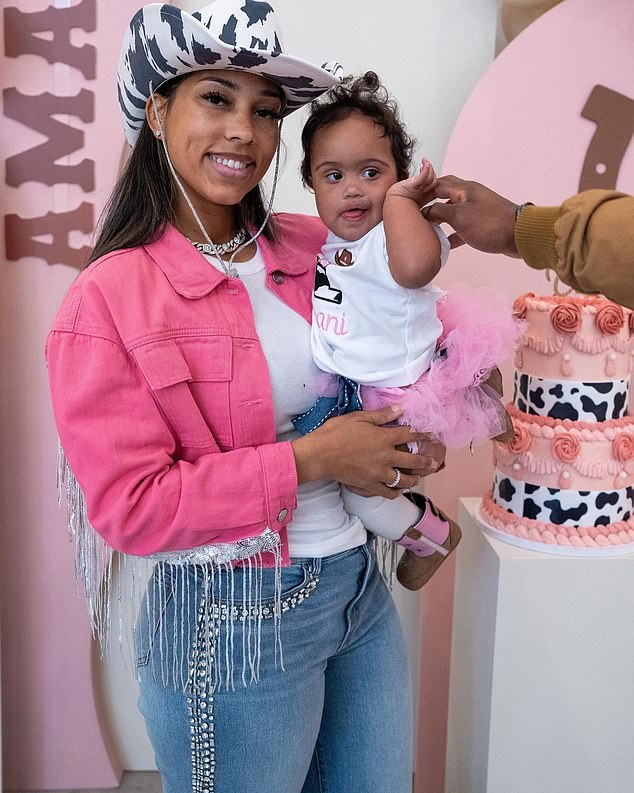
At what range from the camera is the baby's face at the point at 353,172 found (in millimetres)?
1449

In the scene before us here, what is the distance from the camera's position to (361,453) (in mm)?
1352

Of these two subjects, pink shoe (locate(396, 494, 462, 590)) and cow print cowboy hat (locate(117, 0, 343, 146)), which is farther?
pink shoe (locate(396, 494, 462, 590))

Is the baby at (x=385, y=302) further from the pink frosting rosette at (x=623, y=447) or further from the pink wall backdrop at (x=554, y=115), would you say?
the pink wall backdrop at (x=554, y=115)

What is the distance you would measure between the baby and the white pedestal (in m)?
0.40

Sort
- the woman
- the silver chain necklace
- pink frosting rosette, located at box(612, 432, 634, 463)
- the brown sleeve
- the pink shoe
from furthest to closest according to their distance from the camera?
pink frosting rosette, located at box(612, 432, 634, 463) → the pink shoe → the silver chain necklace → the woman → the brown sleeve

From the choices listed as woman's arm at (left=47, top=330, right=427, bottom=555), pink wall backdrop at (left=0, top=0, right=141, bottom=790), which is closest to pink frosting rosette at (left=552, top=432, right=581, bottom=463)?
woman's arm at (left=47, top=330, right=427, bottom=555)

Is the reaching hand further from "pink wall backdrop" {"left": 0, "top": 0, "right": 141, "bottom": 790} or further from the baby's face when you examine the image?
"pink wall backdrop" {"left": 0, "top": 0, "right": 141, "bottom": 790}

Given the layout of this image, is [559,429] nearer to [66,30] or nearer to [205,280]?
[205,280]

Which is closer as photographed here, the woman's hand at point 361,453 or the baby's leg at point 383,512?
the woman's hand at point 361,453

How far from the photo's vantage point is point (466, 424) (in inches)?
58.1

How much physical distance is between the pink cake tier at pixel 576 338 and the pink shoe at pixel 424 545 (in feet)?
1.28

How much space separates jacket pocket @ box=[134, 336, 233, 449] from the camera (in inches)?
50.0

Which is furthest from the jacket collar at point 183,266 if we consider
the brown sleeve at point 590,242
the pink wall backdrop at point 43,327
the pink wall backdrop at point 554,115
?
the pink wall backdrop at point 554,115

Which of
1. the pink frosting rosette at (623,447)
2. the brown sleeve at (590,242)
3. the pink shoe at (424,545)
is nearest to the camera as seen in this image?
the brown sleeve at (590,242)
